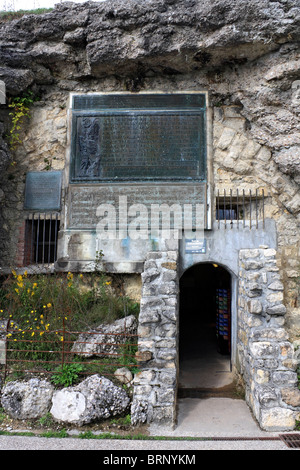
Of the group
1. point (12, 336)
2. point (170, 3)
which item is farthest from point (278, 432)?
point (170, 3)

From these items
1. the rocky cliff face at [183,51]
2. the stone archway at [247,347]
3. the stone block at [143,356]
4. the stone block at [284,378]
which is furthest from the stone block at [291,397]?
the rocky cliff face at [183,51]

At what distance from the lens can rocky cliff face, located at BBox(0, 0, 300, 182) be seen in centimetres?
660

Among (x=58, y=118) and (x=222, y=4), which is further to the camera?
(x=58, y=118)

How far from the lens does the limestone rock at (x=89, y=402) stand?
4.63 meters

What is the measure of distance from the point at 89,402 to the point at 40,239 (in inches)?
163

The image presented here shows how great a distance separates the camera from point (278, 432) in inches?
178

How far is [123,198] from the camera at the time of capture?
23.4ft

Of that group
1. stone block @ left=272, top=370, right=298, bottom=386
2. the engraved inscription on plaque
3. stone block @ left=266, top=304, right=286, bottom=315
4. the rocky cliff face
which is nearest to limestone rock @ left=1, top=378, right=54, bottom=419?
stone block @ left=272, top=370, right=298, bottom=386

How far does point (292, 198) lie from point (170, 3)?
14.7 ft

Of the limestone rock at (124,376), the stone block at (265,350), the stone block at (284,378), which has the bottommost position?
the limestone rock at (124,376)

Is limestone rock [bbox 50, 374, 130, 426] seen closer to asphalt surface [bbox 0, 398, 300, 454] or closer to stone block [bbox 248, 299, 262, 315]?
asphalt surface [bbox 0, 398, 300, 454]

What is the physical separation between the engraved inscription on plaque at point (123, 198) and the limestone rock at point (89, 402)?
10.5 feet

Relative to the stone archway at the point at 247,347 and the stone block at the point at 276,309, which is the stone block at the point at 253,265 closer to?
the stone archway at the point at 247,347

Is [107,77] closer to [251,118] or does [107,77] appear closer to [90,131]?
[90,131]
